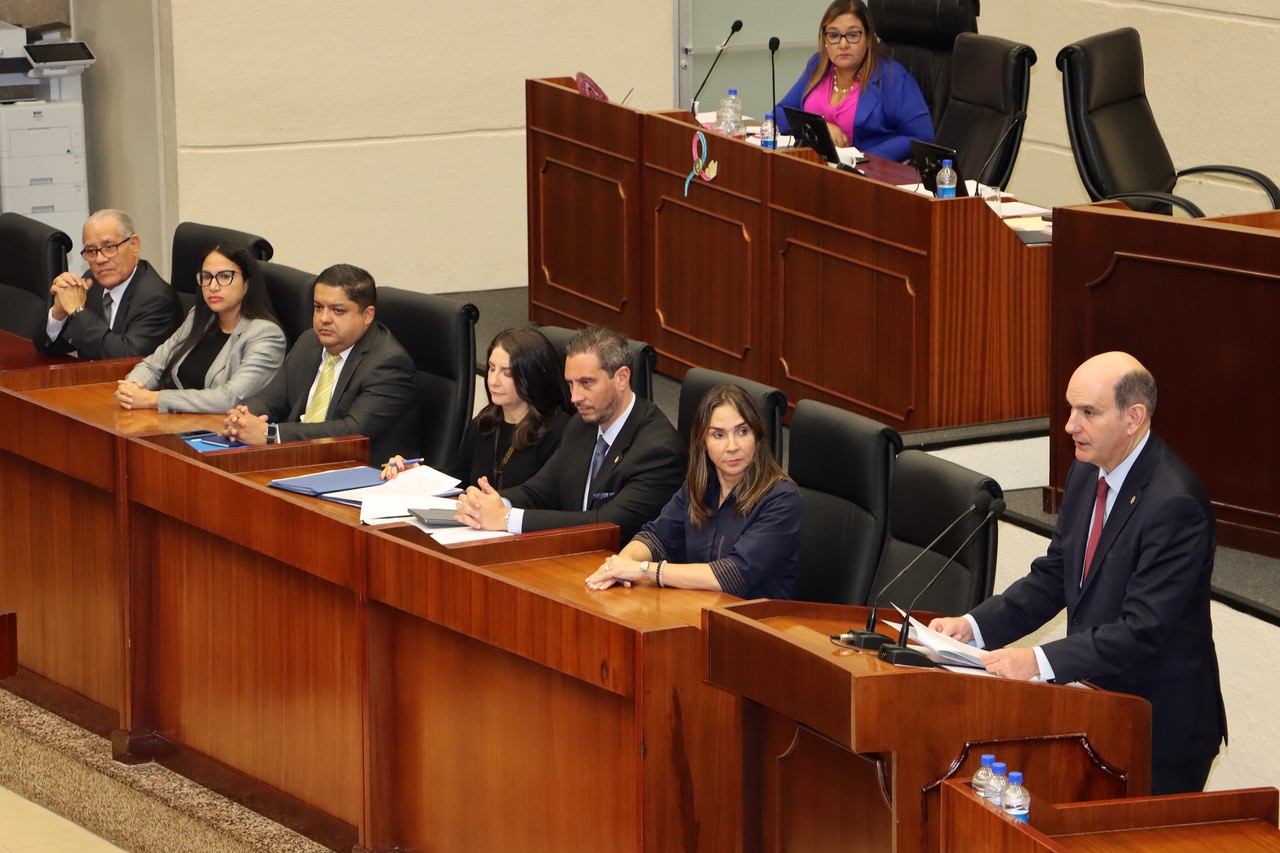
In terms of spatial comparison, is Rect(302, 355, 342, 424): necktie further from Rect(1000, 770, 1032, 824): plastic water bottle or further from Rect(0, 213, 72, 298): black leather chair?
Rect(1000, 770, 1032, 824): plastic water bottle

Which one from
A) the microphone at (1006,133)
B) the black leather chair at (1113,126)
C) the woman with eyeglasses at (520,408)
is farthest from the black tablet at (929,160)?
the woman with eyeglasses at (520,408)

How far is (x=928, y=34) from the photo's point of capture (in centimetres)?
716

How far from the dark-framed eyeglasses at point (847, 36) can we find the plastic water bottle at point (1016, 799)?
14.1 ft

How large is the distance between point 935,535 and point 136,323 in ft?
9.83

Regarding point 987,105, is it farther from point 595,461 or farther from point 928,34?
point 595,461

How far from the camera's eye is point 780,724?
10.9ft

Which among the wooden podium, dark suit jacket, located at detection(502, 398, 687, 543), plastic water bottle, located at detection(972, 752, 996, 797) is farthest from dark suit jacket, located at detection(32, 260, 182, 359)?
plastic water bottle, located at detection(972, 752, 996, 797)

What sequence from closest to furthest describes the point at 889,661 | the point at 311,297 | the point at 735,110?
the point at 889,661
the point at 311,297
the point at 735,110

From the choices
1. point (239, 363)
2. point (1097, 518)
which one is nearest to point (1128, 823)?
point (1097, 518)

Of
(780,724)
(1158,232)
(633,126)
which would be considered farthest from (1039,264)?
(780,724)

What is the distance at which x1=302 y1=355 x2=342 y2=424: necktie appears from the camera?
A: 5156 mm

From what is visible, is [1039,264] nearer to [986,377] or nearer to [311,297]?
[986,377]

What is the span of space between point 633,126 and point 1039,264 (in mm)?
1666

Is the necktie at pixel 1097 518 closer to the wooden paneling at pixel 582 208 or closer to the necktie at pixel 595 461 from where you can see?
the necktie at pixel 595 461
